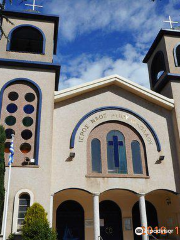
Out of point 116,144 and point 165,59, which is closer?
point 116,144

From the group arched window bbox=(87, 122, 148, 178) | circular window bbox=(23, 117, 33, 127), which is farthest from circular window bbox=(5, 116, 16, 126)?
arched window bbox=(87, 122, 148, 178)

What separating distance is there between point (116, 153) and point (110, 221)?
4.16 meters

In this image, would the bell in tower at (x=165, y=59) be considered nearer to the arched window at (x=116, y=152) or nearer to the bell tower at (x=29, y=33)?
the arched window at (x=116, y=152)

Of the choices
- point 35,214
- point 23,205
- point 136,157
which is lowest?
point 35,214

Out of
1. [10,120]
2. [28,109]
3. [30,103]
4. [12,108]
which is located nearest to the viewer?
[10,120]

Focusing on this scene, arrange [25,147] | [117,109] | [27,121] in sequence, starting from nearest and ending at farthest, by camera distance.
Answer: [25,147] < [27,121] < [117,109]

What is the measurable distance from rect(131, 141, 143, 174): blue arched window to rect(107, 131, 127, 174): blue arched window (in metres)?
0.53

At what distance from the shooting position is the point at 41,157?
544 inches

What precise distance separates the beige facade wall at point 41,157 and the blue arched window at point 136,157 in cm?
477

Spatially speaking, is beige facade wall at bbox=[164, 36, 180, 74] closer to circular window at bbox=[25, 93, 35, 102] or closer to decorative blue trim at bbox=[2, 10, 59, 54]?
decorative blue trim at bbox=[2, 10, 59, 54]

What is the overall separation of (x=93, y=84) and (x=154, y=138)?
15.7 ft

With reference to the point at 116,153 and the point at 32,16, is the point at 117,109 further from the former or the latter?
the point at 32,16

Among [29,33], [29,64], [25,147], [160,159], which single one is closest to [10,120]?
[25,147]

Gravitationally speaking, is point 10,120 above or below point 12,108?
below
